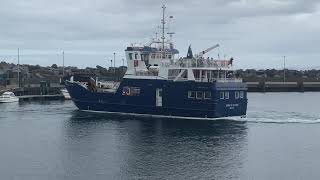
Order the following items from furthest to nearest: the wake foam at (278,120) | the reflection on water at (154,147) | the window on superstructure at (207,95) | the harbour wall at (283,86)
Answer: the harbour wall at (283,86) < the wake foam at (278,120) < the window on superstructure at (207,95) < the reflection on water at (154,147)

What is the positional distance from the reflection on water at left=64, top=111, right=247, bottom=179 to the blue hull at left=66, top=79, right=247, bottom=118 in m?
1.47

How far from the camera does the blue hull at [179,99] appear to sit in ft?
156

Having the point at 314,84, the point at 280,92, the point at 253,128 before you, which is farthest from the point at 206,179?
the point at 314,84

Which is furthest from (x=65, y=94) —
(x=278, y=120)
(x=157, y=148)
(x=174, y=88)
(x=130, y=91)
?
(x=157, y=148)

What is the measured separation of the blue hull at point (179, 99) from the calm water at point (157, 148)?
146cm

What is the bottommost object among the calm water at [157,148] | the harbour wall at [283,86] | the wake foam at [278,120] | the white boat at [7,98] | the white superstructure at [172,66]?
the calm water at [157,148]

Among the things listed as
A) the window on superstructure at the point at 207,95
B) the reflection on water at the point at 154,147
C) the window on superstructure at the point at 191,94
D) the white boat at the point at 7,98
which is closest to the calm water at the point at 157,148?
the reflection on water at the point at 154,147

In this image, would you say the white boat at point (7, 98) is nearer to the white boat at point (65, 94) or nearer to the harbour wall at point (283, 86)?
the white boat at point (65, 94)

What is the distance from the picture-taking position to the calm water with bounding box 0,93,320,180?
90.0 ft

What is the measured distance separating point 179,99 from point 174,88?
102cm

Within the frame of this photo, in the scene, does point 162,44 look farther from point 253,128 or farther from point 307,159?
point 307,159

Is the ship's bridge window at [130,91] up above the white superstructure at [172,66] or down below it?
below

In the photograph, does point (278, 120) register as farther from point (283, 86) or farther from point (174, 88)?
point (283, 86)

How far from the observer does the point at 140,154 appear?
31906 millimetres
